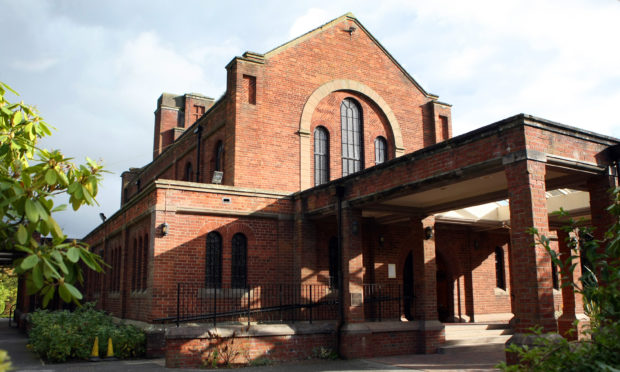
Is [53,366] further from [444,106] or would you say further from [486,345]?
[444,106]

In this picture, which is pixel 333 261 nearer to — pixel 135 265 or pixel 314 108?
pixel 314 108

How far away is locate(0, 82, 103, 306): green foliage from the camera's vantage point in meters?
3.45

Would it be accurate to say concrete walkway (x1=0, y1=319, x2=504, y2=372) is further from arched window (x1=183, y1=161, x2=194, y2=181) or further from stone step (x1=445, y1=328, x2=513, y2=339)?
arched window (x1=183, y1=161, x2=194, y2=181)

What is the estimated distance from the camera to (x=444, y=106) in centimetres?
2181

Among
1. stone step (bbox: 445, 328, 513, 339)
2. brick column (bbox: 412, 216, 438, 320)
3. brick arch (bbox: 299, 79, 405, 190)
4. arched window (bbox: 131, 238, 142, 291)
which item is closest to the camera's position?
brick column (bbox: 412, 216, 438, 320)

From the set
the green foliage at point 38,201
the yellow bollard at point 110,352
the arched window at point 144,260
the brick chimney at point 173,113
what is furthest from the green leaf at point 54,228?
the brick chimney at point 173,113

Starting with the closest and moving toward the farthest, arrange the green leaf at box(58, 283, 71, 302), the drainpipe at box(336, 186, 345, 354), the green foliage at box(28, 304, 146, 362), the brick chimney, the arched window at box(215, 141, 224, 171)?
the green leaf at box(58, 283, 71, 302), the green foliage at box(28, 304, 146, 362), the drainpipe at box(336, 186, 345, 354), the arched window at box(215, 141, 224, 171), the brick chimney

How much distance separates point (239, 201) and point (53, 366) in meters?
6.30

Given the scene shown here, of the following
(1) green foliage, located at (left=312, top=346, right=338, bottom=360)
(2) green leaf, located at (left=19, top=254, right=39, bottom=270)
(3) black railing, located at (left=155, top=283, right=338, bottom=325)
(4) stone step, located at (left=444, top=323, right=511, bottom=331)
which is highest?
(2) green leaf, located at (left=19, top=254, right=39, bottom=270)

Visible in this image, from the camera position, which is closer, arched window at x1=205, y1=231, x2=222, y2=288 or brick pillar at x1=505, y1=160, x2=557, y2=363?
brick pillar at x1=505, y1=160, x2=557, y2=363

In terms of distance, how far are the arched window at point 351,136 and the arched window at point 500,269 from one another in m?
6.50

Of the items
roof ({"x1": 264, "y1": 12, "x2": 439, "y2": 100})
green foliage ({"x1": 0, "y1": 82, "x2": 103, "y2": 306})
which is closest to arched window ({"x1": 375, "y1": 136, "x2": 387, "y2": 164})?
roof ({"x1": 264, "y1": 12, "x2": 439, "y2": 100})

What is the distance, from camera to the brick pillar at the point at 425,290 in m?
14.5

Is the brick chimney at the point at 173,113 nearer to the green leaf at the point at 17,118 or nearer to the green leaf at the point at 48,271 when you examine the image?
the green leaf at the point at 17,118
